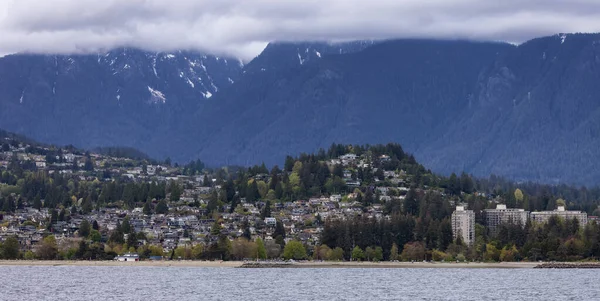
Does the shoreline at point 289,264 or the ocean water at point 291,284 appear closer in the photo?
the ocean water at point 291,284

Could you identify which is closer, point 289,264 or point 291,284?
point 291,284

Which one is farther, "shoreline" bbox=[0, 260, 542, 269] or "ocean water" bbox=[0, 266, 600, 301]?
"shoreline" bbox=[0, 260, 542, 269]

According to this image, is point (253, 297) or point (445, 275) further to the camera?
point (445, 275)

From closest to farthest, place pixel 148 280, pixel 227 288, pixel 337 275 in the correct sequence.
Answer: pixel 227 288
pixel 148 280
pixel 337 275

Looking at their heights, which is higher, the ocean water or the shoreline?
the shoreline

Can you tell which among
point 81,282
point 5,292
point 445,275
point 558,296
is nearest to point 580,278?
point 445,275

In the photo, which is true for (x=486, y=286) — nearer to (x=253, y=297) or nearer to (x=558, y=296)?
(x=558, y=296)

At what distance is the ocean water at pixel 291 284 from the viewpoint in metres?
141

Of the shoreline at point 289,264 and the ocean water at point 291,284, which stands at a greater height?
the shoreline at point 289,264

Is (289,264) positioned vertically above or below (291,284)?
above

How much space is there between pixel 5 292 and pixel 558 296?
47386 mm

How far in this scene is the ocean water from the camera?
463 ft

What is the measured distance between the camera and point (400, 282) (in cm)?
16312

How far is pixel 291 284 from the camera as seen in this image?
522 feet
